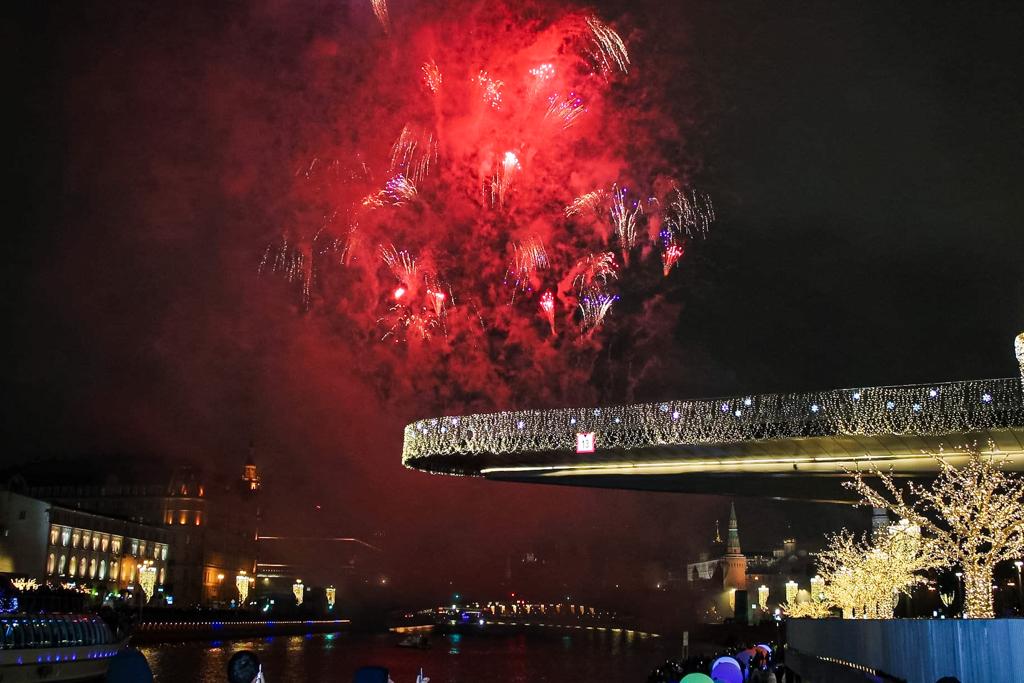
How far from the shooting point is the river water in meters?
53.6

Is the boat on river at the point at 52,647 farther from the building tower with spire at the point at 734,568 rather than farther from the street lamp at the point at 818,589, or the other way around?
Result: the building tower with spire at the point at 734,568

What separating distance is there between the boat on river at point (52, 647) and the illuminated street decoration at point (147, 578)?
6160 centimetres

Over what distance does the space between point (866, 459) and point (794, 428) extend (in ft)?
17.7

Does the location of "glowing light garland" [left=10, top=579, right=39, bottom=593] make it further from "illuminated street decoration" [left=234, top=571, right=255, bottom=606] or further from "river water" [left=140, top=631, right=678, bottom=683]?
"illuminated street decoration" [left=234, top=571, right=255, bottom=606]

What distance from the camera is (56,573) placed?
81062 millimetres

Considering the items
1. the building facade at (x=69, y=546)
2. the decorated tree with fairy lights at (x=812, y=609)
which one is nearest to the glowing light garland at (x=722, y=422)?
the decorated tree with fairy lights at (x=812, y=609)

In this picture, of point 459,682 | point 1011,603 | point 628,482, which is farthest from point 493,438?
point 1011,603

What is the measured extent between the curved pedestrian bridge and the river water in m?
14.0

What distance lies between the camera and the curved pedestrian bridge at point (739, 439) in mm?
52438

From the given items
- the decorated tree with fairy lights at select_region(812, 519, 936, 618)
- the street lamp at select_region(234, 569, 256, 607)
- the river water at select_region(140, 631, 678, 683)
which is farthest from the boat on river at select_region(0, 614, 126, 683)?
the street lamp at select_region(234, 569, 256, 607)

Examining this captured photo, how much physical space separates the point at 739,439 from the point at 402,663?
1159 inches

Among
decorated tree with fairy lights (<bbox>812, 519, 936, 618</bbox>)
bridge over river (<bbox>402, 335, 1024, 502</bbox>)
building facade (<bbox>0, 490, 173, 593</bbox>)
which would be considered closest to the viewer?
decorated tree with fairy lights (<bbox>812, 519, 936, 618</bbox>)

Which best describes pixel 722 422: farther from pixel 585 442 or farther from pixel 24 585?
pixel 24 585

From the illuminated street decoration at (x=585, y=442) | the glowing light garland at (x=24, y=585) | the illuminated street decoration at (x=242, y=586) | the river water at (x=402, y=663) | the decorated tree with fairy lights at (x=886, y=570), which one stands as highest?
the illuminated street decoration at (x=585, y=442)
